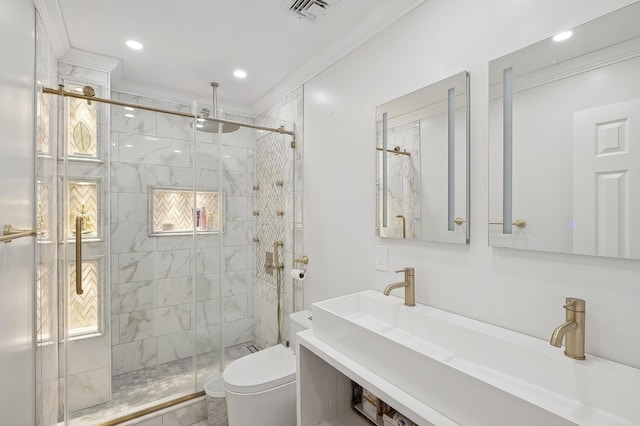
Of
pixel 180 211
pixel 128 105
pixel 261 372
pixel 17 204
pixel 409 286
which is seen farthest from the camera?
pixel 180 211

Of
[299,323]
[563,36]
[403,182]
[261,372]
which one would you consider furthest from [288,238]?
[563,36]

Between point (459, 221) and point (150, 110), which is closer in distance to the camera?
point (459, 221)

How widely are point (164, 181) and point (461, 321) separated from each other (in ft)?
6.85

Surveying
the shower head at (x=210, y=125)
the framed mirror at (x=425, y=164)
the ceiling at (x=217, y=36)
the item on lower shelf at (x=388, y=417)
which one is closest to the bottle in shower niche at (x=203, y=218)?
the shower head at (x=210, y=125)

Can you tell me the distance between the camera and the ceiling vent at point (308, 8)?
5.43 feet

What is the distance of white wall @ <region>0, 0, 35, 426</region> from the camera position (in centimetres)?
110

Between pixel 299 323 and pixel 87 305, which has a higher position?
pixel 87 305

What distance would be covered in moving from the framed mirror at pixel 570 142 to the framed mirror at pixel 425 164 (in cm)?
14

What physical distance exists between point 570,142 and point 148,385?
9.02ft

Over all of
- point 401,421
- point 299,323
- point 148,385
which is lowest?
point 148,385

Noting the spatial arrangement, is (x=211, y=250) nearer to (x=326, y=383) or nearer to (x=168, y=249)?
(x=168, y=249)

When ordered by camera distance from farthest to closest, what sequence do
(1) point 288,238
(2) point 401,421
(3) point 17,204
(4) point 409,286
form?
(1) point 288,238 < (4) point 409,286 < (2) point 401,421 < (3) point 17,204

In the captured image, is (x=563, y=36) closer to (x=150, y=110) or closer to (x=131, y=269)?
(x=150, y=110)

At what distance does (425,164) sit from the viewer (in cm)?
149
